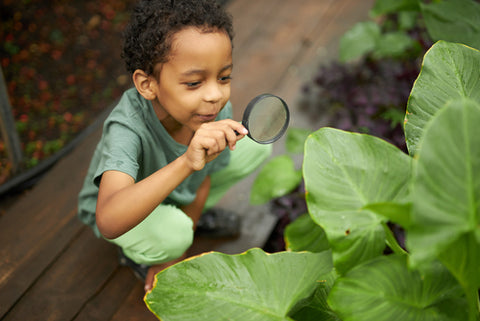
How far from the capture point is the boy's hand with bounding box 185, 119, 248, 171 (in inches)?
31.4

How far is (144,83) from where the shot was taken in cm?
95

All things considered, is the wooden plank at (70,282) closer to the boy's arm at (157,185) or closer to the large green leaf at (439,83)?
the boy's arm at (157,185)

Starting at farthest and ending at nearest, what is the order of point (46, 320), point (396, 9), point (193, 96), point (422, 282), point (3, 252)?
point (396, 9)
point (3, 252)
point (46, 320)
point (193, 96)
point (422, 282)

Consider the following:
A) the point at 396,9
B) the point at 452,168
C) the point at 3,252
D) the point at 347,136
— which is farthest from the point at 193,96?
the point at 396,9

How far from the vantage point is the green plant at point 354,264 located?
2.36 ft

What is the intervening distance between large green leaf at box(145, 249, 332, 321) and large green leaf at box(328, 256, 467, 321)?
3.3 inches

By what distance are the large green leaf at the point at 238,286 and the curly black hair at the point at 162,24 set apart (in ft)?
1.41

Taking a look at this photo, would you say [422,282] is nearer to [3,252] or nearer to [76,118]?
[3,252]

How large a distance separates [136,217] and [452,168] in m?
0.55

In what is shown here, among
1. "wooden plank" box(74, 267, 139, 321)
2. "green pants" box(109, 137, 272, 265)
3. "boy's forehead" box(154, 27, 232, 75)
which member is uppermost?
"boy's forehead" box(154, 27, 232, 75)

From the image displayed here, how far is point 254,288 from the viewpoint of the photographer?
821mm

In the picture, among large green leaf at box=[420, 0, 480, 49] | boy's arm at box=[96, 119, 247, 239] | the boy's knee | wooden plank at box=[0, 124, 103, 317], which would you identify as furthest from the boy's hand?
large green leaf at box=[420, 0, 480, 49]

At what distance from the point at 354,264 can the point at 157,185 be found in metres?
0.39

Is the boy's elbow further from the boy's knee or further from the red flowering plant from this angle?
the red flowering plant
